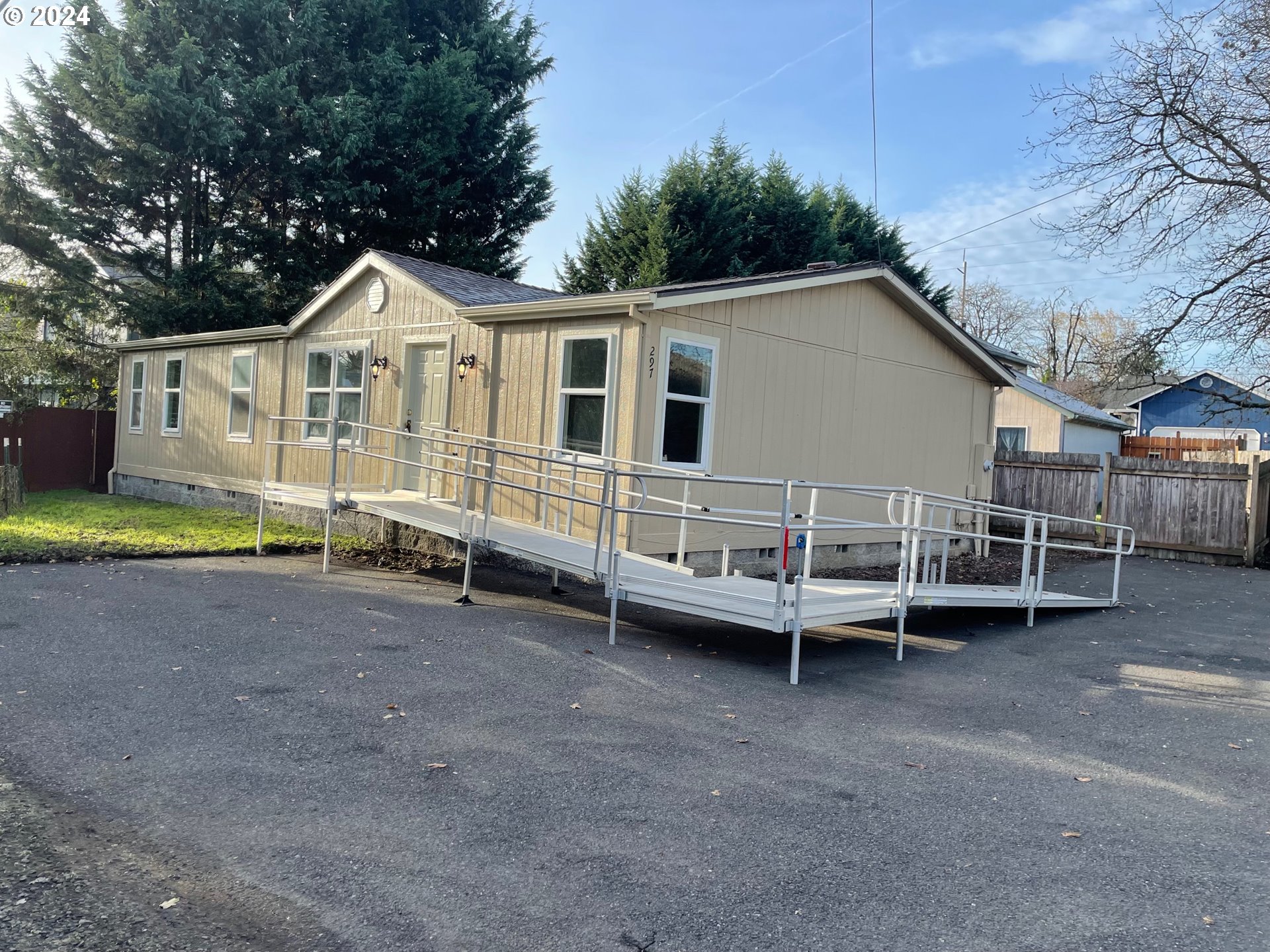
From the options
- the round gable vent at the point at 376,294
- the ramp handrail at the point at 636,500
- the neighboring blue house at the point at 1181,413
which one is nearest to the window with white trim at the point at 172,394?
the ramp handrail at the point at 636,500

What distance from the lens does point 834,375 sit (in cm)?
1166

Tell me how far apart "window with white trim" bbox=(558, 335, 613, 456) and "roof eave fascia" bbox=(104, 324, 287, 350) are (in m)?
6.04

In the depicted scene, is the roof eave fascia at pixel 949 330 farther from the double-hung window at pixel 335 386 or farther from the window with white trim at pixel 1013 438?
the window with white trim at pixel 1013 438

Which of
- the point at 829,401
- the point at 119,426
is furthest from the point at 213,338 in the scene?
the point at 829,401

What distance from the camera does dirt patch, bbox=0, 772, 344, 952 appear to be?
2779 millimetres

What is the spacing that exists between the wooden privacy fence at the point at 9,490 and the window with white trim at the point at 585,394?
9576mm

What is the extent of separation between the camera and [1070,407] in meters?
24.0

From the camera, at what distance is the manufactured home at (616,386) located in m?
9.51

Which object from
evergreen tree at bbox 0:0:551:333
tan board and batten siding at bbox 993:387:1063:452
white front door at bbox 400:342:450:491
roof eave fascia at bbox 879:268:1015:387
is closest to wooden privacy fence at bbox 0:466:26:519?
white front door at bbox 400:342:450:491

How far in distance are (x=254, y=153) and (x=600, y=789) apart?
21683mm

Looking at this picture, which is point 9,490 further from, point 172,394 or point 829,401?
point 829,401

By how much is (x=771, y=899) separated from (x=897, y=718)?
262 centimetres

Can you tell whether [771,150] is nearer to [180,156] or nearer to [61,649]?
[180,156]

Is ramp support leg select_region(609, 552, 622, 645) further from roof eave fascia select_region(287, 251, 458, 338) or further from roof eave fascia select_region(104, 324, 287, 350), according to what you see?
roof eave fascia select_region(104, 324, 287, 350)
